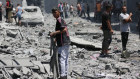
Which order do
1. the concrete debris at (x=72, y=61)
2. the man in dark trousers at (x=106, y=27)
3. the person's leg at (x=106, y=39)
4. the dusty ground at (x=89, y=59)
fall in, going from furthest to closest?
the person's leg at (x=106, y=39) → the man in dark trousers at (x=106, y=27) → the dusty ground at (x=89, y=59) → the concrete debris at (x=72, y=61)

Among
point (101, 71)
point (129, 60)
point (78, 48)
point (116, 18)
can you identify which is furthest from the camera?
point (116, 18)

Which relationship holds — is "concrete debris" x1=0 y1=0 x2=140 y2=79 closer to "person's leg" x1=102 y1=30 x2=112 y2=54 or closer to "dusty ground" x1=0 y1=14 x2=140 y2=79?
"dusty ground" x1=0 y1=14 x2=140 y2=79

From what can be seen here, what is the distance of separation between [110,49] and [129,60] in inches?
73.1

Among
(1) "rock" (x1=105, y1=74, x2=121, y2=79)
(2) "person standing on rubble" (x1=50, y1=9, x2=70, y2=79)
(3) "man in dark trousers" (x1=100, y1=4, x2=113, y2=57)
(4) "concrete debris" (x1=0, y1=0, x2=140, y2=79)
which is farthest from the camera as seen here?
(3) "man in dark trousers" (x1=100, y1=4, x2=113, y2=57)

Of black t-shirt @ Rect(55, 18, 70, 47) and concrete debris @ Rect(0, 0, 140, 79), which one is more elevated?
black t-shirt @ Rect(55, 18, 70, 47)

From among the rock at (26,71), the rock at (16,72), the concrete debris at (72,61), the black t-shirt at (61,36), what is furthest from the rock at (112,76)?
the rock at (16,72)

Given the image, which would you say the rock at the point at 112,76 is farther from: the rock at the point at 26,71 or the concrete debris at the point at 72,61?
the rock at the point at 26,71

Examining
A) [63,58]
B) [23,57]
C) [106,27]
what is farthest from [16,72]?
[106,27]

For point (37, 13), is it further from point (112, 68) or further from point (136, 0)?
point (112, 68)

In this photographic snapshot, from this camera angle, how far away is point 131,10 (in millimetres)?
26922

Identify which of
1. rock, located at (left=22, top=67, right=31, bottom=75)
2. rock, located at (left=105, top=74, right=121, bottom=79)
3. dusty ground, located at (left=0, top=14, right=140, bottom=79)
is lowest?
dusty ground, located at (left=0, top=14, right=140, bottom=79)

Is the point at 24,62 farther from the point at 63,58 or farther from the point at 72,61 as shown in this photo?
the point at 72,61

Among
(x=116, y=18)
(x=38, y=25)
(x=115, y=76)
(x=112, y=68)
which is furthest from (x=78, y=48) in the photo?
(x=116, y=18)

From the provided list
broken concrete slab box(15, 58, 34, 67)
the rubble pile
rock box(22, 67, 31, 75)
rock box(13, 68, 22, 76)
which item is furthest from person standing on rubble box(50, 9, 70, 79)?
broken concrete slab box(15, 58, 34, 67)
